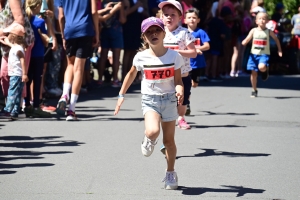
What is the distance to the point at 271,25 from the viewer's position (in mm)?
23062

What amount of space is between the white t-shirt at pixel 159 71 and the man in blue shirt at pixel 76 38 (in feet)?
15.1

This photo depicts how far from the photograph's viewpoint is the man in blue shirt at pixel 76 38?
40.0 feet

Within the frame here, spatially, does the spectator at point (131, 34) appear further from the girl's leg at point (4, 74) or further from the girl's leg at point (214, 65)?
the girl's leg at point (4, 74)

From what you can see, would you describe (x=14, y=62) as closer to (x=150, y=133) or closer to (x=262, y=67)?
(x=150, y=133)

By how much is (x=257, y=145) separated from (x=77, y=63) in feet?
10.9

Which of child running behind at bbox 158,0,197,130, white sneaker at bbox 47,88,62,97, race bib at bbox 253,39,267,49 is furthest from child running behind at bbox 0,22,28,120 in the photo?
race bib at bbox 253,39,267,49

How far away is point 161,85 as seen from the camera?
7582 millimetres

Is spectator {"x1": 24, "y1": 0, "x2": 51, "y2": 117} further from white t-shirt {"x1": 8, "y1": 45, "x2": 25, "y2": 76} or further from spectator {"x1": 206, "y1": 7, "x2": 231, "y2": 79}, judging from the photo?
spectator {"x1": 206, "y1": 7, "x2": 231, "y2": 79}

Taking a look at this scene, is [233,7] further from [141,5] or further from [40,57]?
[40,57]

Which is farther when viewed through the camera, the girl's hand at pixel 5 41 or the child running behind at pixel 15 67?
the girl's hand at pixel 5 41

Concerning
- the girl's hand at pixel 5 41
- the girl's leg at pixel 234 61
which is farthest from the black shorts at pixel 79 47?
the girl's leg at pixel 234 61

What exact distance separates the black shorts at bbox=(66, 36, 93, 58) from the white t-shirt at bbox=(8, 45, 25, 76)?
0.71 m

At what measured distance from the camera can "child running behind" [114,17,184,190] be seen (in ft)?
24.5

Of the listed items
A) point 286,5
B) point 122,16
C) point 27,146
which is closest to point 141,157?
point 27,146
